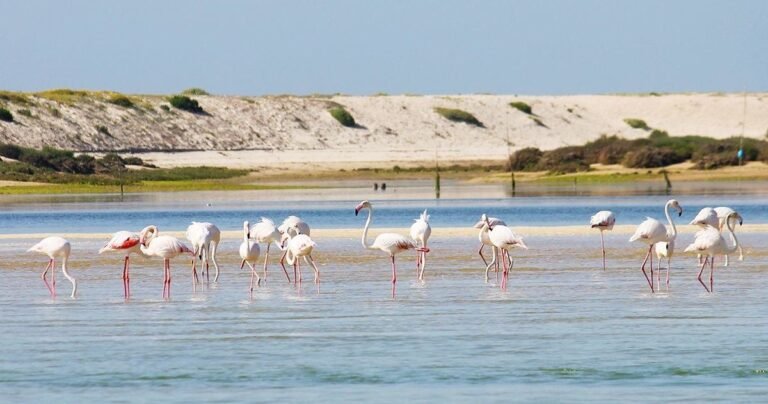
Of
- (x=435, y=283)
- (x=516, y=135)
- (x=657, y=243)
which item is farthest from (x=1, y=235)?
(x=516, y=135)

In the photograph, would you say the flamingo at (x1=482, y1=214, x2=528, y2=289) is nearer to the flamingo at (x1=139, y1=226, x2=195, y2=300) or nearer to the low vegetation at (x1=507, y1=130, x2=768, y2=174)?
the flamingo at (x1=139, y1=226, x2=195, y2=300)

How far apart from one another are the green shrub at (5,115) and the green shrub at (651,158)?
3231 cm

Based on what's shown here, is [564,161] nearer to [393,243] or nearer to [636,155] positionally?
[636,155]

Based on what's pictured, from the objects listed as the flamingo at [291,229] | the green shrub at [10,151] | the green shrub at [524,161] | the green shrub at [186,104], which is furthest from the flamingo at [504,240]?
the green shrub at [186,104]

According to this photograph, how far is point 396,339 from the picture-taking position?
43.2ft

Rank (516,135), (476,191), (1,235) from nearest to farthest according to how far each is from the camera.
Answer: (1,235) < (476,191) < (516,135)

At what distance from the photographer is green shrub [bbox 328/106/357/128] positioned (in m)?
89.5

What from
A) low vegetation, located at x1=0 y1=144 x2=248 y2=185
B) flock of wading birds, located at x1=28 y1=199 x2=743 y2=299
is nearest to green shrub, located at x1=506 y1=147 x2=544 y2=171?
low vegetation, located at x1=0 y1=144 x2=248 y2=185

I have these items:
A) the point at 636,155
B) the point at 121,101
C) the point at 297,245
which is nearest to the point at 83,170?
the point at 121,101

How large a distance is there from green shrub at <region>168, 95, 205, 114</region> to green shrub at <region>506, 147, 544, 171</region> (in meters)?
27.5

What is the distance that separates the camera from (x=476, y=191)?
52969mm

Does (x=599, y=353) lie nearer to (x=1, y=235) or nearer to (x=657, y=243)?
(x=657, y=243)

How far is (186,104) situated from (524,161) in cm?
2961

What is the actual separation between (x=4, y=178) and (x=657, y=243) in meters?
42.0
